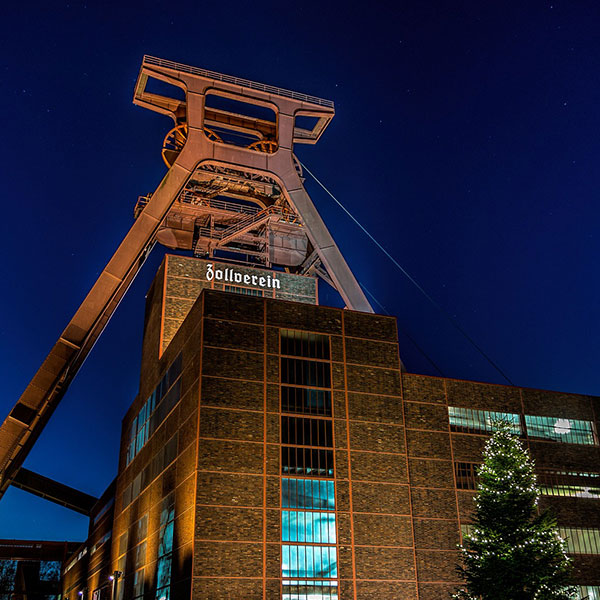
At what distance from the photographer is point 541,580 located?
27406 mm

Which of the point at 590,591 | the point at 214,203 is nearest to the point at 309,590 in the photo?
the point at 590,591

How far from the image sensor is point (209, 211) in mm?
52125

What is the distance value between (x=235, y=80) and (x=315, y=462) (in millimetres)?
24795

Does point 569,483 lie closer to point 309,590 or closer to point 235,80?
point 309,590

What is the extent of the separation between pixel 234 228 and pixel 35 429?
20.4 metres

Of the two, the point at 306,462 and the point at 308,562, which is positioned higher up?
the point at 306,462

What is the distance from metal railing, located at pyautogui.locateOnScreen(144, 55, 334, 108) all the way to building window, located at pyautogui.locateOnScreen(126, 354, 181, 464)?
58.8ft

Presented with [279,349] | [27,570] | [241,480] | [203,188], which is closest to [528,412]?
[279,349]

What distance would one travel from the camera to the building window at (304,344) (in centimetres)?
3553

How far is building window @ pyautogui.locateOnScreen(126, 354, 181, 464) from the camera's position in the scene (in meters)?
38.3

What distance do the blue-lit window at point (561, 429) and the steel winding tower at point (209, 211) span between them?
11814 mm

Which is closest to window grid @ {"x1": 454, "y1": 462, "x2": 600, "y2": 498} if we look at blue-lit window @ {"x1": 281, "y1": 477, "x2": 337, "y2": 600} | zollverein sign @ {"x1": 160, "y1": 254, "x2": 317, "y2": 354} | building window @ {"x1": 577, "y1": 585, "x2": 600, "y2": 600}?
building window @ {"x1": 577, "y1": 585, "x2": 600, "y2": 600}

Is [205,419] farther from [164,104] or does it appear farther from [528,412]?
[164,104]

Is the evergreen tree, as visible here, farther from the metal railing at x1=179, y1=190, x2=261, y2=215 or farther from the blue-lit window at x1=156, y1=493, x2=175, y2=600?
the metal railing at x1=179, y1=190, x2=261, y2=215
